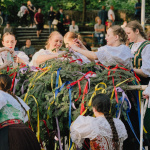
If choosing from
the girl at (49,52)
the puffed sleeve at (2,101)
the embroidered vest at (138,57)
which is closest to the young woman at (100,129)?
the puffed sleeve at (2,101)

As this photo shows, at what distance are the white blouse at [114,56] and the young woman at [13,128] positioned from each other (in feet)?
4.12

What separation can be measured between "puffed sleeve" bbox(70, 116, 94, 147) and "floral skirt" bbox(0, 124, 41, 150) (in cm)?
51

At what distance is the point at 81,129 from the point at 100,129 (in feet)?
0.65

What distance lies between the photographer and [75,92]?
14.7 ft

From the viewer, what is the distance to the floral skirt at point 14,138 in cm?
401

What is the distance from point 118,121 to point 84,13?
21.1 m

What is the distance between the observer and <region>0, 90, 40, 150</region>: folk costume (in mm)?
4012

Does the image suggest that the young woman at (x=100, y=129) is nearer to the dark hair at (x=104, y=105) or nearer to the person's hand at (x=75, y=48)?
the dark hair at (x=104, y=105)

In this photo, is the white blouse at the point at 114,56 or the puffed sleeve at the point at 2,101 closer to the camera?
the puffed sleeve at the point at 2,101

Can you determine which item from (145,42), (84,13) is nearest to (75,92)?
(145,42)

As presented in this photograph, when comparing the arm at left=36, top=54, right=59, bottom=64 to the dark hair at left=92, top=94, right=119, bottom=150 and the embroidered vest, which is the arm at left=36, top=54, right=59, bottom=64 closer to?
the embroidered vest

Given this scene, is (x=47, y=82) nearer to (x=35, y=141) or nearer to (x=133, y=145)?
(x=35, y=141)

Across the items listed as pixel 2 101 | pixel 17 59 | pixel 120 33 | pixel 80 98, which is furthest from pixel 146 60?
pixel 2 101

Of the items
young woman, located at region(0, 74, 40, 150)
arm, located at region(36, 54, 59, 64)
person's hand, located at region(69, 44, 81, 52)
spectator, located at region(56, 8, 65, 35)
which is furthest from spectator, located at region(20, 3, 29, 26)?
young woman, located at region(0, 74, 40, 150)
